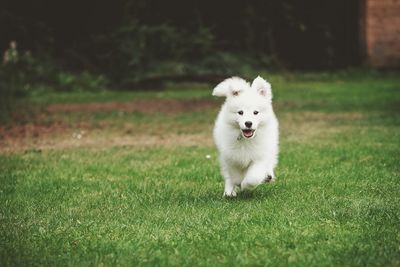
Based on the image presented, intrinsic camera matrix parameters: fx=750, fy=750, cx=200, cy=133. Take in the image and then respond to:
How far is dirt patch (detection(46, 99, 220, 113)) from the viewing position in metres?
18.0

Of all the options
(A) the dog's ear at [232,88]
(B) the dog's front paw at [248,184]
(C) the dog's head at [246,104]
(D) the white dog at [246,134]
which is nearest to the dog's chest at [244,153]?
(D) the white dog at [246,134]

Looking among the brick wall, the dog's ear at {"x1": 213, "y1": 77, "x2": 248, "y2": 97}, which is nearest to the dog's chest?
the dog's ear at {"x1": 213, "y1": 77, "x2": 248, "y2": 97}

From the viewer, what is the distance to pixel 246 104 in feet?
23.2

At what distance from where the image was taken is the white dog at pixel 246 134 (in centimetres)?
709

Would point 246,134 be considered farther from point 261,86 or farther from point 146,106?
point 146,106

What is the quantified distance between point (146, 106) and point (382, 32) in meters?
12.0

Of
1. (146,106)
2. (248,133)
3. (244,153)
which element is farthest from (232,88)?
(146,106)

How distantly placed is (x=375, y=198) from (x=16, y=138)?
25.8 ft

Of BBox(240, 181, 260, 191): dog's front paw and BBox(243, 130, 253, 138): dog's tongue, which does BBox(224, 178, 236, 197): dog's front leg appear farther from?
BBox(243, 130, 253, 138): dog's tongue

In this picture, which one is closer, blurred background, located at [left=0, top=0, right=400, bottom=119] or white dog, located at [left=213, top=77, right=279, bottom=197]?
white dog, located at [left=213, top=77, right=279, bottom=197]

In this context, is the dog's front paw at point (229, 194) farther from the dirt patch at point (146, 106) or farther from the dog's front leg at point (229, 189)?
the dirt patch at point (146, 106)

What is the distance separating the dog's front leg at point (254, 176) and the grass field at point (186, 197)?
0.64ft

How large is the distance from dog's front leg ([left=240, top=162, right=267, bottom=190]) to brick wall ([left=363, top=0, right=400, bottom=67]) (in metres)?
21.1

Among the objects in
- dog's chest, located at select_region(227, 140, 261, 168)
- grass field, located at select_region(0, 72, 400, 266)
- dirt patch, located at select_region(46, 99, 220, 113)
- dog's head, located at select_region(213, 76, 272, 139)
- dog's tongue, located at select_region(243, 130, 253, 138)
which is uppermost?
dog's head, located at select_region(213, 76, 272, 139)
